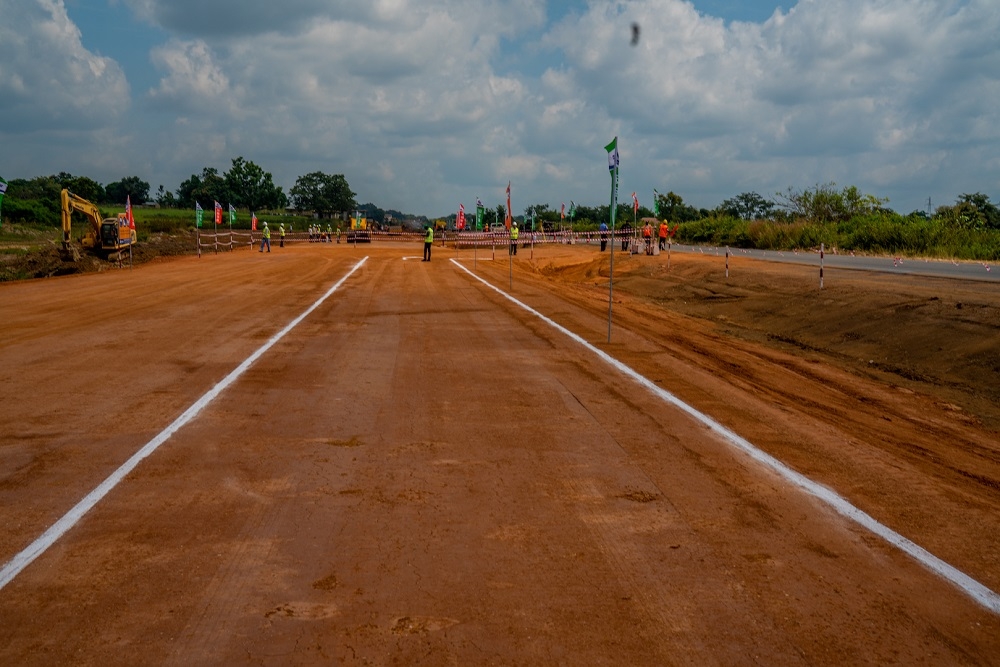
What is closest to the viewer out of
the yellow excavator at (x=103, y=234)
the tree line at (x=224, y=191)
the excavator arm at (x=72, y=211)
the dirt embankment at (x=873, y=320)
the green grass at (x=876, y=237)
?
the dirt embankment at (x=873, y=320)

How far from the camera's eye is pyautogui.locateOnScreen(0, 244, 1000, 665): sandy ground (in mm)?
4070

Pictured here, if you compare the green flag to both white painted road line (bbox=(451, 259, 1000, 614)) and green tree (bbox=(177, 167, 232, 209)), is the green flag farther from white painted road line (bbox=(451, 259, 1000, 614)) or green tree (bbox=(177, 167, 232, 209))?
green tree (bbox=(177, 167, 232, 209))

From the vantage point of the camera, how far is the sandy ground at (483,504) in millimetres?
4070

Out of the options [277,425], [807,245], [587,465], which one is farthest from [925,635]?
[807,245]

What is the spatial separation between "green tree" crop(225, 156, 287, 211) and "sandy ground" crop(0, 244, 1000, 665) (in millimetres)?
125319

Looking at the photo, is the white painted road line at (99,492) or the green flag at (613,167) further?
the green flag at (613,167)

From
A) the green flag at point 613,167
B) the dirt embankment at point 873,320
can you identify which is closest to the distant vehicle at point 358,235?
the dirt embankment at point 873,320

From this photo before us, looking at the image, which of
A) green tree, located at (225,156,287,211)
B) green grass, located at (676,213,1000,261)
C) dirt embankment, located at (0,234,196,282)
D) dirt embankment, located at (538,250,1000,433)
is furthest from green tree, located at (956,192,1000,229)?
green tree, located at (225,156,287,211)

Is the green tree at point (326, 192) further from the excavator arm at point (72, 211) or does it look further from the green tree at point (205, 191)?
the excavator arm at point (72, 211)

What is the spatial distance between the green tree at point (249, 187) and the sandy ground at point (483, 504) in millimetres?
125319

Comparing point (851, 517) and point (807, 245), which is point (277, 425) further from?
point (807, 245)

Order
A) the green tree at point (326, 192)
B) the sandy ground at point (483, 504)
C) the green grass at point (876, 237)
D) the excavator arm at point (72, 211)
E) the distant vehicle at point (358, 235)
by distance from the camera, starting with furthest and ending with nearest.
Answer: the green tree at point (326, 192), the distant vehicle at point (358, 235), the green grass at point (876, 237), the excavator arm at point (72, 211), the sandy ground at point (483, 504)

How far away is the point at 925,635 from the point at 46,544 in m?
5.01

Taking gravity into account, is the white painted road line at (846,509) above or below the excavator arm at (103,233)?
below
